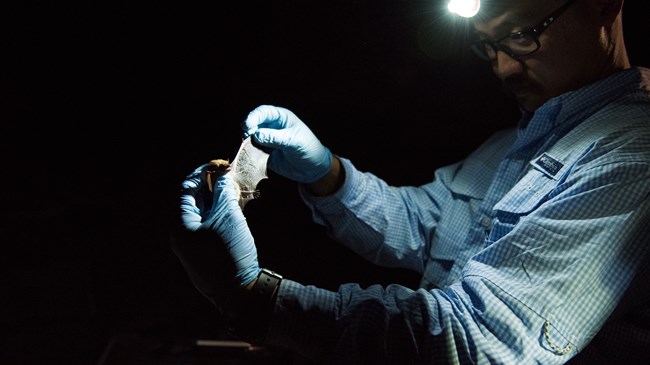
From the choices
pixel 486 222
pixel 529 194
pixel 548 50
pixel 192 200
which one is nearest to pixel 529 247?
pixel 529 194

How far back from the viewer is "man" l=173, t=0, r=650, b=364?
1.11m

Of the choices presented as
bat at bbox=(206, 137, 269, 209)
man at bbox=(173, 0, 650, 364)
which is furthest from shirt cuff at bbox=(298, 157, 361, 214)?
bat at bbox=(206, 137, 269, 209)

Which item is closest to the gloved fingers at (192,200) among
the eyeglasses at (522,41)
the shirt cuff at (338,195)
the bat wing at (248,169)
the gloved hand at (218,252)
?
the gloved hand at (218,252)

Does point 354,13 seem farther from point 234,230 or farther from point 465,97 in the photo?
point 234,230

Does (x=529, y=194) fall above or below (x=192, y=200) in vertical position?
above

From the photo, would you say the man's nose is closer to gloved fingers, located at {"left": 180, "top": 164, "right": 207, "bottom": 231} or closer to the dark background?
the dark background

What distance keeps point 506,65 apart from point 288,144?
0.95 metres

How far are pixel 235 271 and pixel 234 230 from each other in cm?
13

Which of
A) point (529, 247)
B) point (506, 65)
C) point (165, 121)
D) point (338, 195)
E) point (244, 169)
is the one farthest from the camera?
point (165, 121)

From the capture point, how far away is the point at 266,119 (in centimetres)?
176

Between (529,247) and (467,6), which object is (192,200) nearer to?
(529,247)

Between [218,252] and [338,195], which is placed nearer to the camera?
[218,252]

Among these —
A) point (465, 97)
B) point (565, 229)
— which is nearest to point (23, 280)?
point (565, 229)

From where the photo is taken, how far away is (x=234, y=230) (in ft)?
4.23
